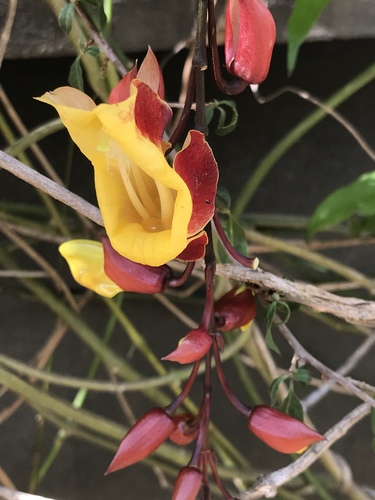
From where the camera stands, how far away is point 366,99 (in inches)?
23.2

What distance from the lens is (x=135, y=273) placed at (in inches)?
10.0

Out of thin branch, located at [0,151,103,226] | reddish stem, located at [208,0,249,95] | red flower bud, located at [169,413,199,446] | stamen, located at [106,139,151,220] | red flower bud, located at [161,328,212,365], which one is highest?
reddish stem, located at [208,0,249,95]

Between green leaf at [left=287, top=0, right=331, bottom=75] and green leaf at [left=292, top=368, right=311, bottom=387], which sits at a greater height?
green leaf at [left=287, top=0, right=331, bottom=75]

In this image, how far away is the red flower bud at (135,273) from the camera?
254 mm

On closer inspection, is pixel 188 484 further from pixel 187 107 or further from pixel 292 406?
pixel 187 107

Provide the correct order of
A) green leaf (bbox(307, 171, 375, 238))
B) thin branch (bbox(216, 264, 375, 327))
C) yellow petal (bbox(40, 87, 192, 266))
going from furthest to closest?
green leaf (bbox(307, 171, 375, 238)) → thin branch (bbox(216, 264, 375, 327)) → yellow petal (bbox(40, 87, 192, 266))

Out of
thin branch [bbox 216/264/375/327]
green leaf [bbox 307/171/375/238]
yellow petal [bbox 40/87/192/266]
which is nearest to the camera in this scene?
yellow petal [bbox 40/87/192/266]

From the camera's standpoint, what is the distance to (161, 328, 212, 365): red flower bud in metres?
0.24

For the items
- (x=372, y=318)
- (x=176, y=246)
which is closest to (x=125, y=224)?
(x=176, y=246)

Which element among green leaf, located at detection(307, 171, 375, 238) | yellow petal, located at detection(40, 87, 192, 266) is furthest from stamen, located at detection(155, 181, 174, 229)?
green leaf, located at detection(307, 171, 375, 238)

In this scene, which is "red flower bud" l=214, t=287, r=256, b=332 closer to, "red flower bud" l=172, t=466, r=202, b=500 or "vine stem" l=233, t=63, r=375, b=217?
"red flower bud" l=172, t=466, r=202, b=500

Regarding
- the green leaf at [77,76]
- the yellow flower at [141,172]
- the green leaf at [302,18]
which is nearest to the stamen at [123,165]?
the yellow flower at [141,172]

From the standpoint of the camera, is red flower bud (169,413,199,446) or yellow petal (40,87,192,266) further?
red flower bud (169,413,199,446)

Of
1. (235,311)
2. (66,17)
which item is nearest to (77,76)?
(66,17)
